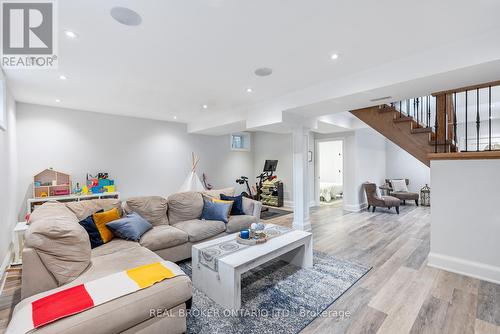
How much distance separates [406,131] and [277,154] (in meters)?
4.11

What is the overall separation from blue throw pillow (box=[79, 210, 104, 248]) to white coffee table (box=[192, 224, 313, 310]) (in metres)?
1.08

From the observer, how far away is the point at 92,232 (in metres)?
2.48

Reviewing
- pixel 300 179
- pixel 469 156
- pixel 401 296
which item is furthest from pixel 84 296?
pixel 469 156

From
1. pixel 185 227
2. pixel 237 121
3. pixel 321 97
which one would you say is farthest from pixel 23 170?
pixel 321 97

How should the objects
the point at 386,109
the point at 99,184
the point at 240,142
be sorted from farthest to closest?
the point at 240,142 → the point at 99,184 → the point at 386,109

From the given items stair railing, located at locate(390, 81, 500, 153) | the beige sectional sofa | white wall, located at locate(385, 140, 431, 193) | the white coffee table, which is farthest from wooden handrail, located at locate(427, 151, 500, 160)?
white wall, located at locate(385, 140, 431, 193)

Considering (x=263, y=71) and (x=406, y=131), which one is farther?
(x=406, y=131)

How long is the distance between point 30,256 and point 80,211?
1.13 meters

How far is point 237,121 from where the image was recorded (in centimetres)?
507

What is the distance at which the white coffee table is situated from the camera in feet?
6.67

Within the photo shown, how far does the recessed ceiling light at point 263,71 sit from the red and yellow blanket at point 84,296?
2.58m

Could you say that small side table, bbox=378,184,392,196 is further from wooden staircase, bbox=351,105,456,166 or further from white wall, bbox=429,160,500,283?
white wall, bbox=429,160,500,283

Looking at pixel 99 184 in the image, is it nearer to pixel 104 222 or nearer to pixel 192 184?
pixel 192 184

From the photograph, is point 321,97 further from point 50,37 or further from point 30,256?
point 30,256
